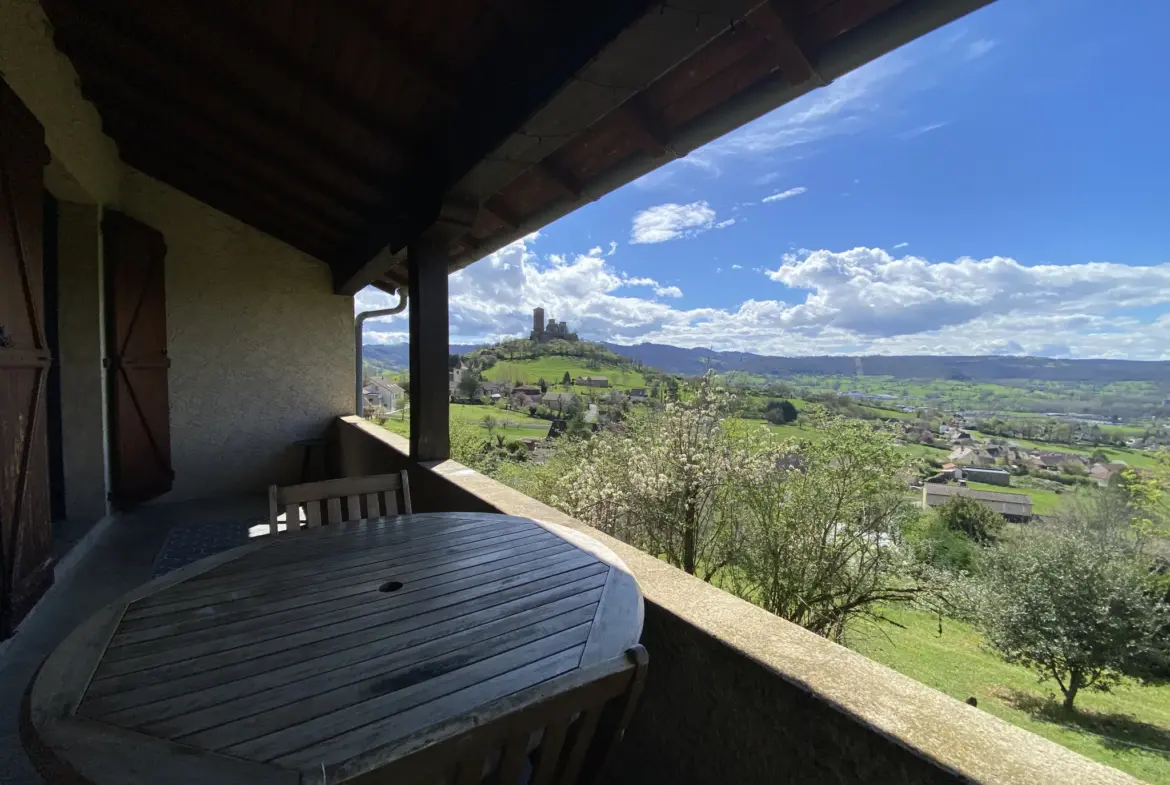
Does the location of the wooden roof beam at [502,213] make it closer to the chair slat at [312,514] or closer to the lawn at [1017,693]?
the chair slat at [312,514]

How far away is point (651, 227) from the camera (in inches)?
1169

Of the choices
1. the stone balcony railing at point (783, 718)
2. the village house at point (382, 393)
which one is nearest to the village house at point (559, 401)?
the village house at point (382, 393)

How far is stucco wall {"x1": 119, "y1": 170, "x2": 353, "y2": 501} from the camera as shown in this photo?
4648mm

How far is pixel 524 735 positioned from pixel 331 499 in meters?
1.48

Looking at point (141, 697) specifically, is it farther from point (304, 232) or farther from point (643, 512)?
point (643, 512)

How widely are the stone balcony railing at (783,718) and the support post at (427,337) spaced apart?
76.7 inches

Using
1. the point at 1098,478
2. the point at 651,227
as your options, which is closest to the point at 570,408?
the point at 1098,478

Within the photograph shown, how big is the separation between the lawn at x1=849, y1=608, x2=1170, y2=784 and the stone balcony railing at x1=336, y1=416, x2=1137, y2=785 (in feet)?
28.5

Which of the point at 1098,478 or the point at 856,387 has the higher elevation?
the point at 856,387

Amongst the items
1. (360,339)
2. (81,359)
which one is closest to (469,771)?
(81,359)

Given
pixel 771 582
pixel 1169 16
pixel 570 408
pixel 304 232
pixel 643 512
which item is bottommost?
pixel 771 582

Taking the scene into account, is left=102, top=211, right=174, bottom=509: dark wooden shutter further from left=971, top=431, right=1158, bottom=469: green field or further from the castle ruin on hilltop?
left=971, top=431, right=1158, bottom=469: green field

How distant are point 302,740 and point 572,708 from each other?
0.36m

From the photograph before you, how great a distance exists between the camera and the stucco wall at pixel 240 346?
465 cm
